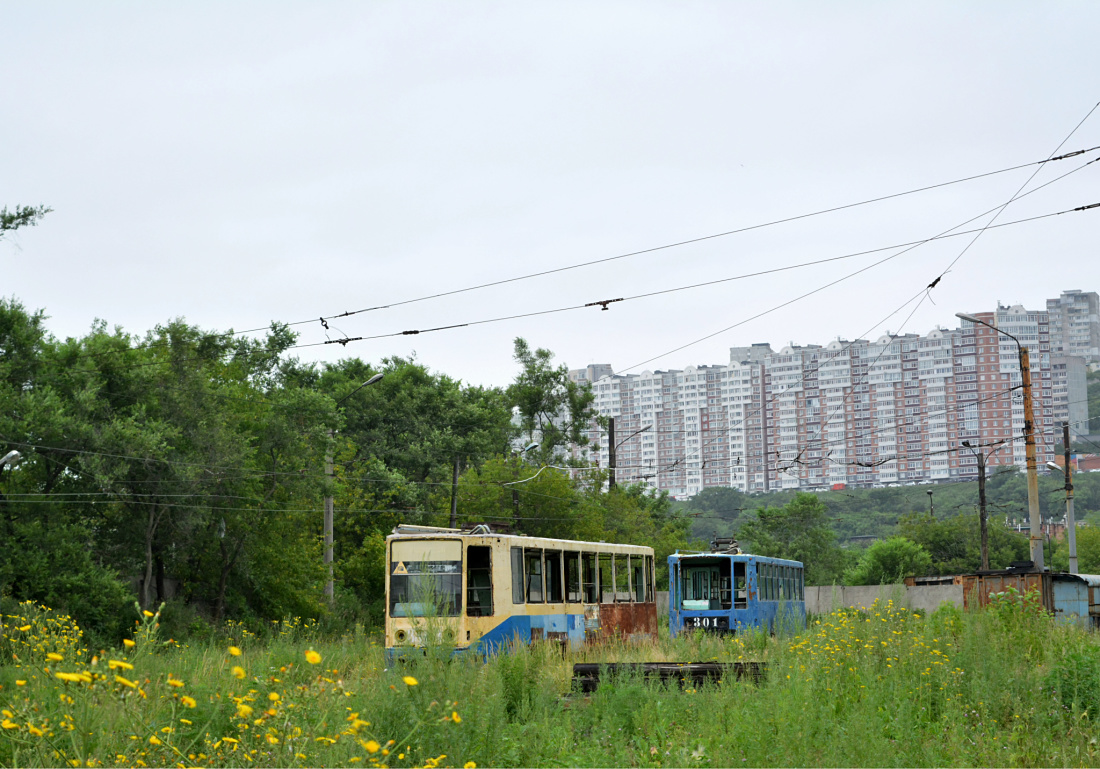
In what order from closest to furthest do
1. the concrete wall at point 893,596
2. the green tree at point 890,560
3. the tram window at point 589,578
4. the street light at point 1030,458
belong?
the concrete wall at point 893,596 → the street light at point 1030,458 → the tram window at point 589,578 → the green tree at point 890,560

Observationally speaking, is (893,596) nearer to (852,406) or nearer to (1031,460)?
(1031,460)

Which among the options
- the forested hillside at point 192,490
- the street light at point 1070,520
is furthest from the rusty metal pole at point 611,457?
the street light at point 1070,520

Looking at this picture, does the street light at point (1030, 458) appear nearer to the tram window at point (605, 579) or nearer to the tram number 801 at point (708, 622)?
the tram number 801 at point (708, 622)

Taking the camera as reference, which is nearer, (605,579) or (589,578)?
(589,578)

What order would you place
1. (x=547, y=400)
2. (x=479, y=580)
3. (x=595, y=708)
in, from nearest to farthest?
1. (x=595, y=708)
2. (x=479, y=580)
3. (x=547, y=400)

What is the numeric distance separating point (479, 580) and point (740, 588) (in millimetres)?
11700

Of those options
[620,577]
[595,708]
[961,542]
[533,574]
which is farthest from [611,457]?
[961,542]

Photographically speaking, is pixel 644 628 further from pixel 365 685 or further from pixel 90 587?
pixel 365 685

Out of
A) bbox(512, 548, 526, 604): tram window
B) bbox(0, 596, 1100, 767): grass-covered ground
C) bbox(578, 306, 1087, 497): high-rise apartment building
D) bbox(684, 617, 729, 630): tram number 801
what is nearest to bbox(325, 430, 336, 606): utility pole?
bbox(684, 617, 729, 630): tram number 801

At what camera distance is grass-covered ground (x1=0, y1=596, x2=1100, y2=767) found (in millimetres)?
5574

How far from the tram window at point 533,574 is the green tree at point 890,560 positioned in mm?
57926

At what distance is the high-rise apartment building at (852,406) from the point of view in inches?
6570

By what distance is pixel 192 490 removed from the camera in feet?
108

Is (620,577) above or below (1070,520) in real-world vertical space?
below
